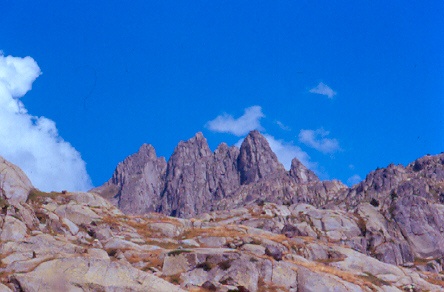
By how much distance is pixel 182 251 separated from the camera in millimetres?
48406

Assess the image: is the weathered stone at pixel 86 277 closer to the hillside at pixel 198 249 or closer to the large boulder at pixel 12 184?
the hillside at pixel 198 249

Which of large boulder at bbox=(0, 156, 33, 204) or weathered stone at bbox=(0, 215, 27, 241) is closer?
weathered stone at bbox=(0, 215, 27, 241)

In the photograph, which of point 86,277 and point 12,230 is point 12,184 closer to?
point 12,230

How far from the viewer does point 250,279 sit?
44438 millimetres

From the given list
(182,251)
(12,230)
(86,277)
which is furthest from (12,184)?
(86,277)

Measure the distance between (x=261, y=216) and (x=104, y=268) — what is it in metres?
69.0

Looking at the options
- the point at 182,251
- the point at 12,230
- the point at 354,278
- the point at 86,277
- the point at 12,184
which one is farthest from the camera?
the point at 12,184

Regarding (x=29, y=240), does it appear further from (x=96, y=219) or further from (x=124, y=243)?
(x=96, y=219)

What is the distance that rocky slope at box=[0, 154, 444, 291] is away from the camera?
36094 millimetres

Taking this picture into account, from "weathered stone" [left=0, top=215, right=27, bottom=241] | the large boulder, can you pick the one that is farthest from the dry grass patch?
the large boulder

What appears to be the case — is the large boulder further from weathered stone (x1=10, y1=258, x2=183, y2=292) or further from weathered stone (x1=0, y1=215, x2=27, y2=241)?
weathered stone (x1=10, y1=258, x2=183, y2=292)

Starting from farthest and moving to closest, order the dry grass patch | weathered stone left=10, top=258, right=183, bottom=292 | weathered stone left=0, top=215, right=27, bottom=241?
weathered stone left=0, top=215, right=27, bottom=241
the dry grass patch
weathered stone left=10, top=258, right=183, bottom=292

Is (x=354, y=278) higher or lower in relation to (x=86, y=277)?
higher

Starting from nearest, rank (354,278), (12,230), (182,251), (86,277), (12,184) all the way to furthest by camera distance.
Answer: (86,277)
(182,251)
(354,278)
(12,230)
(12,184)
